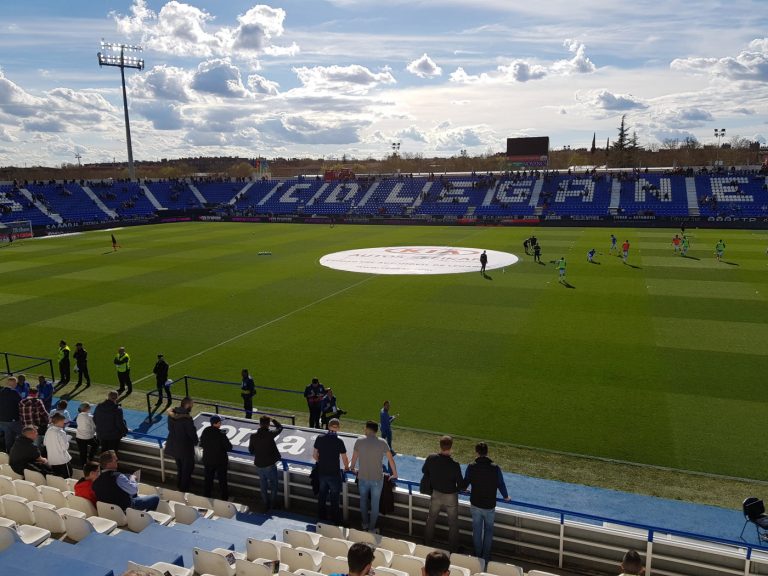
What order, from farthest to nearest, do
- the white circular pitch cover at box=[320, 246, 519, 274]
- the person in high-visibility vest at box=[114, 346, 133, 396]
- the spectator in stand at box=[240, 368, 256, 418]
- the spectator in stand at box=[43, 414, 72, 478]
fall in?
1. the white circular pitch cover at box=[320, 246, 519, 274]
2. the person in high-visibility vest at box=[114, 346, 133, 396]
3. the spectator in stand at box=[240, 368, 256, 418]
4. the spectator in stand at box=[43, 414, 72, 478]

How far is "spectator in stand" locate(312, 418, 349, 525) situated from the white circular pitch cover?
25.0m

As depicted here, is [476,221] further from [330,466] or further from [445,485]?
[445,485]

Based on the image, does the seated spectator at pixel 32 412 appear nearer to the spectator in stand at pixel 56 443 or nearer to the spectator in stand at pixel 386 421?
the spectator in stand at pixel 56 443

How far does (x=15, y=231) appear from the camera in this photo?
5409cm

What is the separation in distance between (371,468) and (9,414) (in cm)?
738

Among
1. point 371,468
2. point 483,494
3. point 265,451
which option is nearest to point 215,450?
point 265,451

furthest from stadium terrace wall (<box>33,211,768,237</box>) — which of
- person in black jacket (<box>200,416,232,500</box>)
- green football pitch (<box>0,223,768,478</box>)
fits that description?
person in black jacket (<box>200,416,232,500</box>)

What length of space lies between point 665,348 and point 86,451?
17382 millimetres

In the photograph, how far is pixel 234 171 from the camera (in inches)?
7539

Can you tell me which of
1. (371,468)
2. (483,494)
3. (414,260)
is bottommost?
(483,494)

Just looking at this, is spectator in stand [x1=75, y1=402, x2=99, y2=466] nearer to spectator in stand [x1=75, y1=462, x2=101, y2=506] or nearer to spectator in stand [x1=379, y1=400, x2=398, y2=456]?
spectator in stand [x1=75, y1=462, x2=101, y2=506]

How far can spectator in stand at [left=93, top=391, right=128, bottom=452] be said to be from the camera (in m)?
10.1

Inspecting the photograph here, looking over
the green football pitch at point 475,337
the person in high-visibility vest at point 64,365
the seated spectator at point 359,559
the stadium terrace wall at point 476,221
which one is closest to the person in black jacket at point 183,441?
the green football pitch at point 475,337

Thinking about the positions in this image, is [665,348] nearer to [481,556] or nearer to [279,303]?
[481,556]
